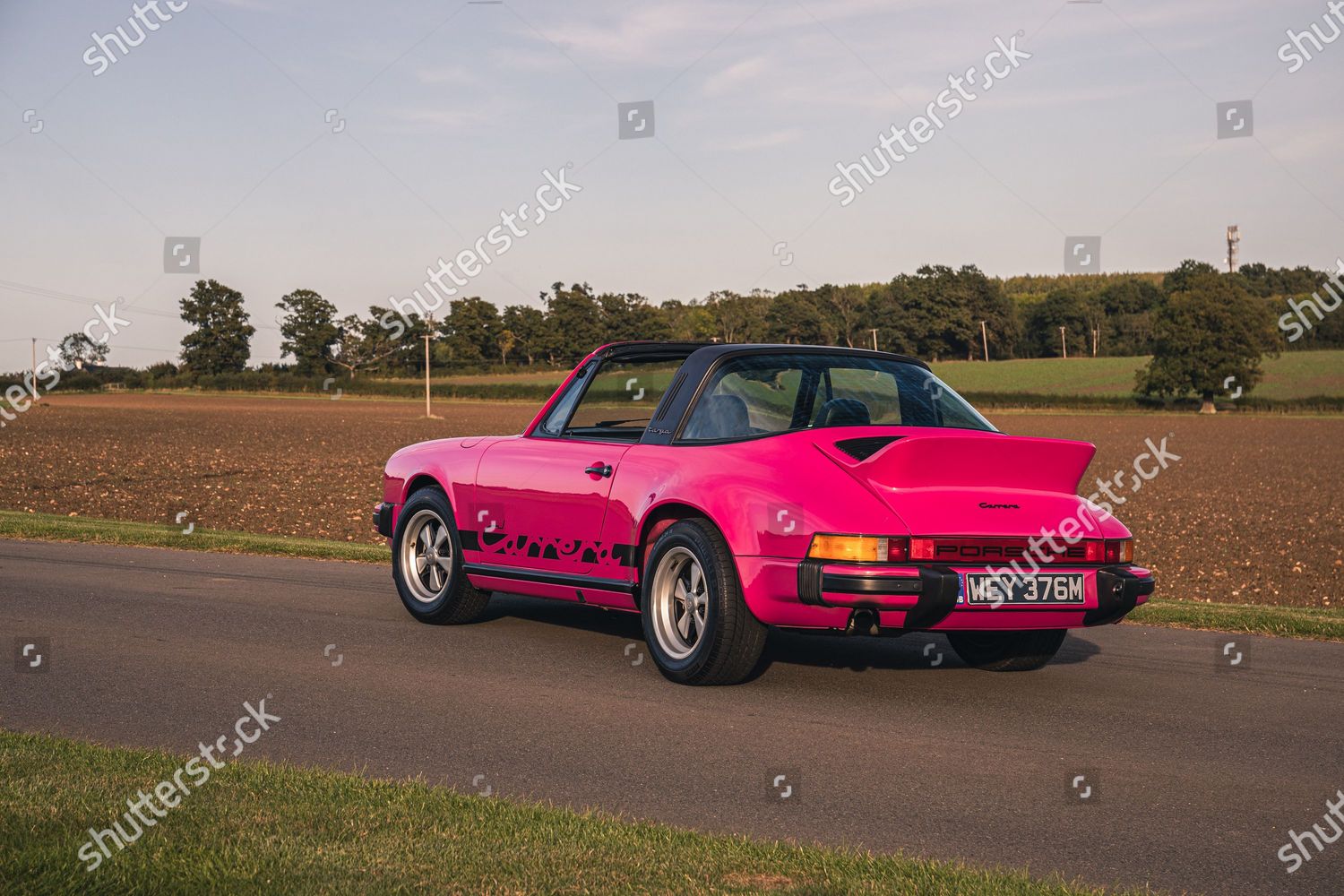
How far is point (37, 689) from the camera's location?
660cm

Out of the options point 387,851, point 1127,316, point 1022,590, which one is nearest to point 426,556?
point 1022,590

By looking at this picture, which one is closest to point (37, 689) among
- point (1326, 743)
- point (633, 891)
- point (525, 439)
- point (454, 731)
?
point (454, 731)

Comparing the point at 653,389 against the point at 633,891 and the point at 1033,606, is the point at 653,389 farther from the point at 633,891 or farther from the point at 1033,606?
the point at 633,891

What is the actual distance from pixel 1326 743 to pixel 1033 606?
1343 millimetres

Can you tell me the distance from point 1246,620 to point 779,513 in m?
4.80

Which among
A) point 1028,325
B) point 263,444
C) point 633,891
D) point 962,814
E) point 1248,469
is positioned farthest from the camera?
point 1028,325

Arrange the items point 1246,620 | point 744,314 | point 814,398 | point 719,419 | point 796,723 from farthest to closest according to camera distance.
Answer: point 744,314 < point 1246,620 < point 814,398 < point 719,419 < point 796,723

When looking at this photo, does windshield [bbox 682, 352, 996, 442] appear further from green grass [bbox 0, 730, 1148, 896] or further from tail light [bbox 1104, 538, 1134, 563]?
green grass [bbox 0, 730, 1148, 896]

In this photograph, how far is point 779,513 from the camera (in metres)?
6.43

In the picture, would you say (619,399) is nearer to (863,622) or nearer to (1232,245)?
(863,622)

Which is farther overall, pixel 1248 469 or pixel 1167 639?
pixel 1248 469

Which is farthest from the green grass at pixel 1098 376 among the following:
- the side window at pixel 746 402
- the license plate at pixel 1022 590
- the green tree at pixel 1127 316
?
the license plate at pixel 1022 590

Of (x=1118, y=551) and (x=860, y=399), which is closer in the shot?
(x=1118, y=551)

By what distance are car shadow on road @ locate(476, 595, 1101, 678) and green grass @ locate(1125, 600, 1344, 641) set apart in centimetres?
100
